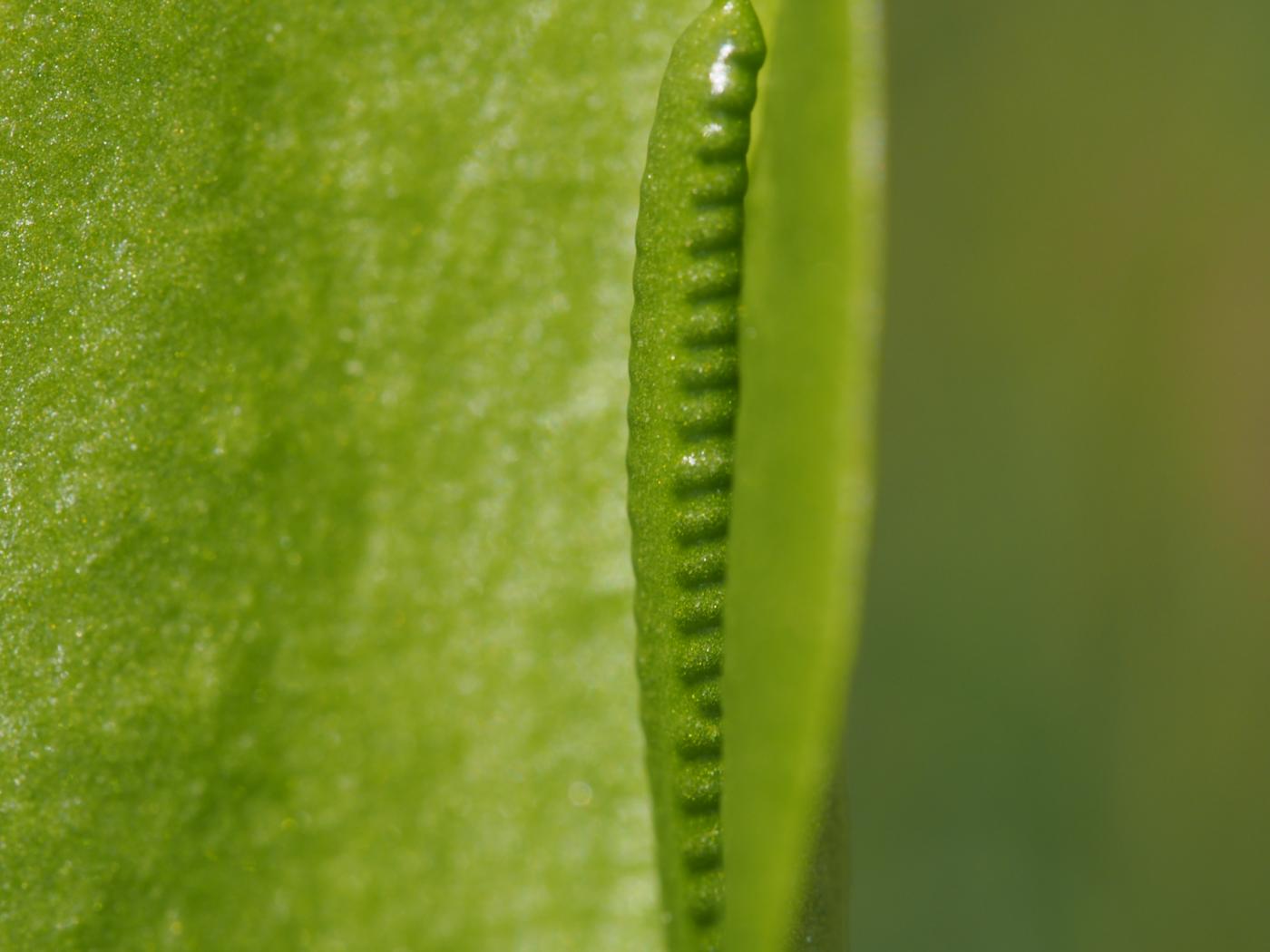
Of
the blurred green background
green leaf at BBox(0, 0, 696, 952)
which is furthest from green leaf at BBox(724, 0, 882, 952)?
the blurred green background

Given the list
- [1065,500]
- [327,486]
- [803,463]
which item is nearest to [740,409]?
[803,463]

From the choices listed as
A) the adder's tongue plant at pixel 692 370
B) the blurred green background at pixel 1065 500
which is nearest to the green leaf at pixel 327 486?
the adder's tongue plant at pixel 692 370

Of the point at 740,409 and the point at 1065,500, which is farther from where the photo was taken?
the point at 1065,500

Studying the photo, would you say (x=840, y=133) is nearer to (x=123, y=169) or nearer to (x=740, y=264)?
(x=740, y=264)

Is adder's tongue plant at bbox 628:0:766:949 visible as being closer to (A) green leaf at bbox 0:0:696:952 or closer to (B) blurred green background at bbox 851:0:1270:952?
(A) green leaf at bbox 0:0:696:952

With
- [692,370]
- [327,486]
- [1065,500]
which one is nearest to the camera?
[692,370]

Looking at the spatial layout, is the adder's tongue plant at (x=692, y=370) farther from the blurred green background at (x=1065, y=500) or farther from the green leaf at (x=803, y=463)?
the blurred green background at (x=1065, y=500)

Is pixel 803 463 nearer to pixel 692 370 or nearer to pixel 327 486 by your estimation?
pixel 692 370

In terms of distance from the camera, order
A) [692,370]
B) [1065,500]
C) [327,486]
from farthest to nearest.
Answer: [1065,500] < [327,486] < [692,370]
